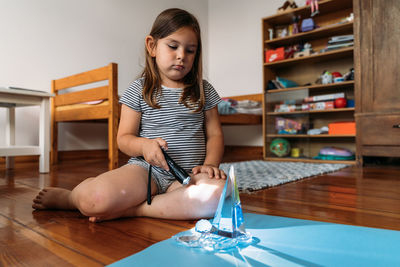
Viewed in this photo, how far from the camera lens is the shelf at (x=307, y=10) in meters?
2.27

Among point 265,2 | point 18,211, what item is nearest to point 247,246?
point 18,211

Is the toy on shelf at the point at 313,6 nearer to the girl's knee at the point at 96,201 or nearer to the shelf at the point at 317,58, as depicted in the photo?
the shelf at the point at 317,58

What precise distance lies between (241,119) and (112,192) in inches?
75.9

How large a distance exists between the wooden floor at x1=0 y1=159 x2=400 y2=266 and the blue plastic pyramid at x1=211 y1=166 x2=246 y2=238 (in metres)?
0.11

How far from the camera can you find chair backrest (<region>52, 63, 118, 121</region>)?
5.56 ft

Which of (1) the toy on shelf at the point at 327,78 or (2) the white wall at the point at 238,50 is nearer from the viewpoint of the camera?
(1) the toy on shelf at the point at 327,78

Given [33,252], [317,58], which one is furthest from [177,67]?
[317,58]

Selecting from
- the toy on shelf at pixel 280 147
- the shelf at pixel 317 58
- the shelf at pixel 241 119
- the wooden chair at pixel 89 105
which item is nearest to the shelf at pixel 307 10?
the shelf at pixel 317 58

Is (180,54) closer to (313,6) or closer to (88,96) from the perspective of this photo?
(88,96)

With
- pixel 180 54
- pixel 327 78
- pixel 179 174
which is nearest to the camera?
pixel 179 174

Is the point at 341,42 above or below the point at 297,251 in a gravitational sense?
above

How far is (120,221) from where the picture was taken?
662 mm

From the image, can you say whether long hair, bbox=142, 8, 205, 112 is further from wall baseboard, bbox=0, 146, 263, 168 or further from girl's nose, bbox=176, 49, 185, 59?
wall baseboard, bbox=0, 146, 263, 168

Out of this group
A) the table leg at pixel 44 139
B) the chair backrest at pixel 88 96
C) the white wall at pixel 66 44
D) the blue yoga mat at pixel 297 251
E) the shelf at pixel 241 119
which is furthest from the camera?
the shelf at pixel 241 119
